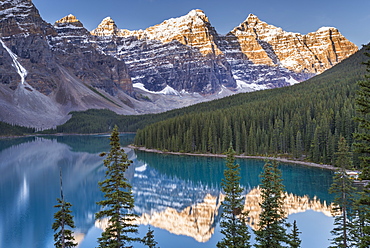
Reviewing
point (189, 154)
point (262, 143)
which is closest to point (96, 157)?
point (189, 154)

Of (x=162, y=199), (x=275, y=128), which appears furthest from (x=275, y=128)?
(x=162, y=199)

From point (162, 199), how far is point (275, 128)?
52.1 meters

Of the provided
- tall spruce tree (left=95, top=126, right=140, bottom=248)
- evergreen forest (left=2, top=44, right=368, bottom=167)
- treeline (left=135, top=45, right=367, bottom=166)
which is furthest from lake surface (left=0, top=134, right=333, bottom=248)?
tall spruce tree (left=95, top=126, right=140, bottom=248)

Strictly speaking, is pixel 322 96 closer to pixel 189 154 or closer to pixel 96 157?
pixel 189 154

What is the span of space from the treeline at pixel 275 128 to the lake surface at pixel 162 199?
9.67 meters

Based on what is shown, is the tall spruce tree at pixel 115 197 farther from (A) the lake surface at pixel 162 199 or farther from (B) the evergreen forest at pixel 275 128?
(B) the evergreen forest at pixel 275 128

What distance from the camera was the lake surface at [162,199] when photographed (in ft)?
121

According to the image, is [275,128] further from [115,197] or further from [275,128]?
[115,197]

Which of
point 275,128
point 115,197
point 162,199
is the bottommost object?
point 162,199

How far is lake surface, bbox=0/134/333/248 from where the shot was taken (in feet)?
121

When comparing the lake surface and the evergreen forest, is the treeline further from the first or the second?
the lake surface

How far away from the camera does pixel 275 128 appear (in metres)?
95.3

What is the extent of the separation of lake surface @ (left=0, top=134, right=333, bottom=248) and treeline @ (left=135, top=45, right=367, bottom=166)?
9.67 metres

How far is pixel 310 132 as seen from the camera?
8688 centimetres
